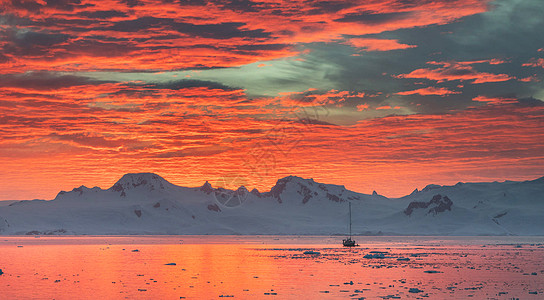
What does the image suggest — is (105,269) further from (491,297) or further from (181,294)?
(491,297)

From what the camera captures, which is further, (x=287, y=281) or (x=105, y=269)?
(x=105, y=269)

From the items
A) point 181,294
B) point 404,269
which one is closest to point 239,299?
point 181,294

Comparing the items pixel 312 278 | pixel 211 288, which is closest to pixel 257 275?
pixel 312 278

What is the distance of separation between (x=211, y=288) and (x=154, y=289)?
561cm

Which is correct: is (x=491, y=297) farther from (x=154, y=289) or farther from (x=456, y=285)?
(x=154, y=289)

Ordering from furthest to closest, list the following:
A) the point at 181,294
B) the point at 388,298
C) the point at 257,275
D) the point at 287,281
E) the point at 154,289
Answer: the point at 257,275
the point at 287,281
the point at 154,289
the point at 181,294
the point at 388,298

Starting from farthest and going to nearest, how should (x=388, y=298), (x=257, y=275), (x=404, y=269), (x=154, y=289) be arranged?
(x=404, y=269)
(x=257, y=275)
(x=154, y=289)
(x=388, y=298)

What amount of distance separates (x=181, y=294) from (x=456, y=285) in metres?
28.0

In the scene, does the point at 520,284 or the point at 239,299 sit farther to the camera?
the point at 520,284

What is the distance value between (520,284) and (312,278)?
22.1 metres

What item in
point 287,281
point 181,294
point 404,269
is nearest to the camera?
point 181,294

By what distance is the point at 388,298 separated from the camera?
53.7 meters

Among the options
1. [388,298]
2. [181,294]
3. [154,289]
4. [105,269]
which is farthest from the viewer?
[105,269]

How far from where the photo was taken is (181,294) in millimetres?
59656
